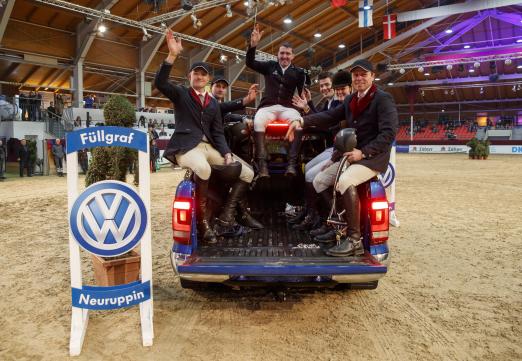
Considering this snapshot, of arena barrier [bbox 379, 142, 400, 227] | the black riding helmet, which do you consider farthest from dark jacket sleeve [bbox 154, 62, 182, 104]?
arena barrier [bbox 379, 142, 400, 227]

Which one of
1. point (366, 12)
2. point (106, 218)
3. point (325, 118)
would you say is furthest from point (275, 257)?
point (366, 12)

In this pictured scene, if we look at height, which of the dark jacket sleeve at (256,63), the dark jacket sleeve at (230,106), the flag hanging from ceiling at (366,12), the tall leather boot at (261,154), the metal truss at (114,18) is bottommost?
the tall leather boot at (261,154)

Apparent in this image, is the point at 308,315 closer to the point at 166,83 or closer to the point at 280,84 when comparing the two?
the point at 166,83

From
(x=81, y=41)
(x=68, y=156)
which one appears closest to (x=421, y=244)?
(x=68, y=156)

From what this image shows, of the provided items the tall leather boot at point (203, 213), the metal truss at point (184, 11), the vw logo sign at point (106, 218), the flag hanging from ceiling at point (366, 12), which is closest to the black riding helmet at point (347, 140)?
the tall leather boot at point (203, 213)

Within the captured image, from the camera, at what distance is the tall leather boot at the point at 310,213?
3873 millimetres

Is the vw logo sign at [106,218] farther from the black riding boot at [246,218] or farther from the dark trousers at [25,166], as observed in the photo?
the dark trousers at [25,166]

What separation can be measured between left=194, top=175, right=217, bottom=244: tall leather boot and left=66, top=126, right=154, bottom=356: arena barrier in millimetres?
595

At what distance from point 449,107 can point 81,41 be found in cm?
3503

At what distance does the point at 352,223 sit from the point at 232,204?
1140mm

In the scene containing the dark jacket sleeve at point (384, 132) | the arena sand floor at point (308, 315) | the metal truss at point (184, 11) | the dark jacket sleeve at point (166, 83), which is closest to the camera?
the arena sand floor at point (308, 315)

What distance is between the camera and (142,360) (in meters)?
2.54

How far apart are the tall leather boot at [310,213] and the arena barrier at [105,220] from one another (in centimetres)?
163

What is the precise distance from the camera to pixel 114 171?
4.02 metres
